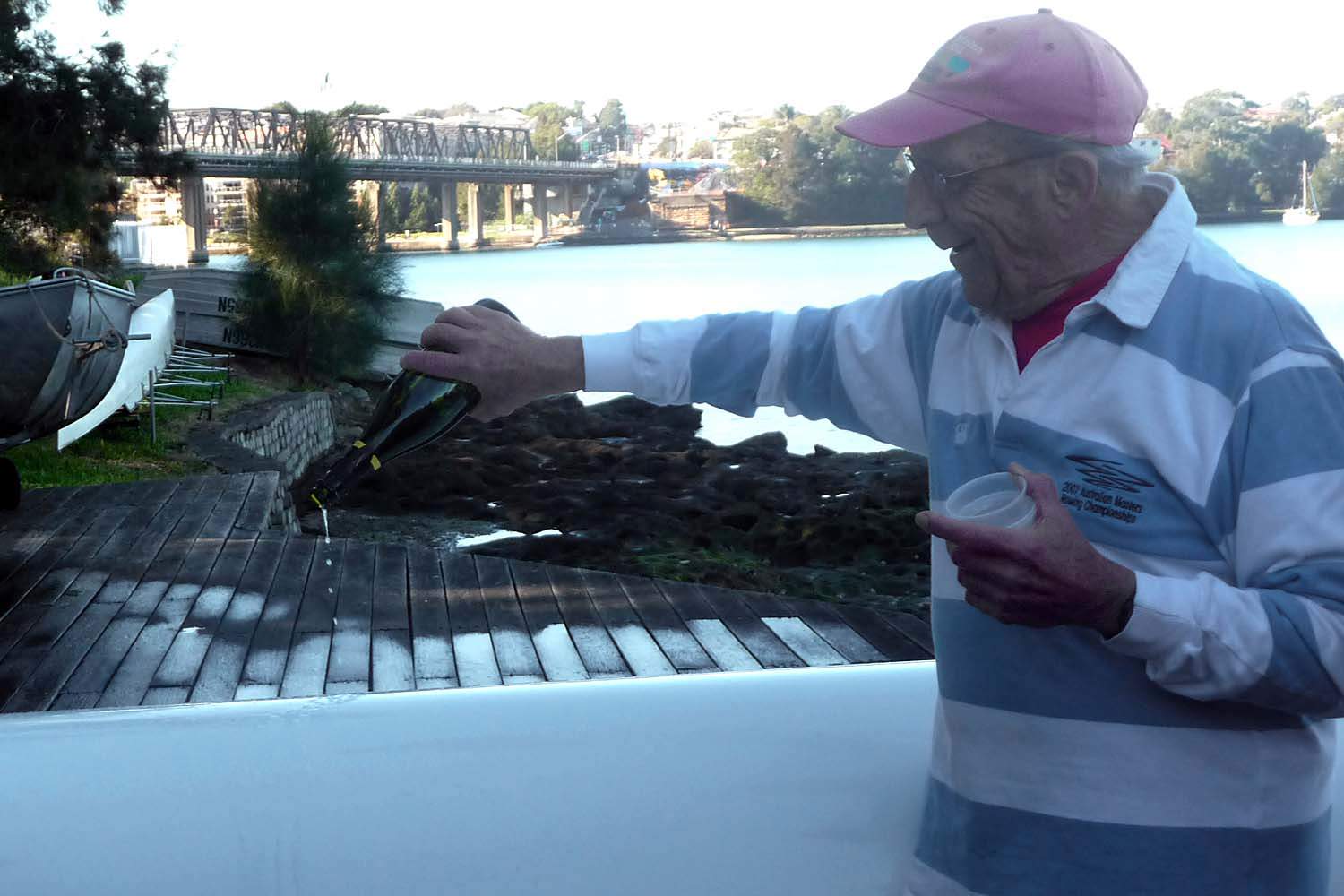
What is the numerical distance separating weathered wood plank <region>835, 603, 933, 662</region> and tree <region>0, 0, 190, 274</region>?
7.68 meters

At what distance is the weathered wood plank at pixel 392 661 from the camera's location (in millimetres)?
2891

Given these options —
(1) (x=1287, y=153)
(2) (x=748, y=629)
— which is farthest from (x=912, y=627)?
(1) (x=1287, y=153)

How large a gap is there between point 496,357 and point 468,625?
2388 millimetres

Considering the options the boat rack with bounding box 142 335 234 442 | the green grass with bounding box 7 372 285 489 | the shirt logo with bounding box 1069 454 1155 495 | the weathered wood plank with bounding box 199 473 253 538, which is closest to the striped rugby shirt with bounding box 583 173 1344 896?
the shirt logo with bounding box 1069 454 1155 495

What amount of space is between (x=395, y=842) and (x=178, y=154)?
1077 cm

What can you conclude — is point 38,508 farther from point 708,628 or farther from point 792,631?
point 792,631

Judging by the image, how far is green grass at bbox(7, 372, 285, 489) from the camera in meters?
6.08

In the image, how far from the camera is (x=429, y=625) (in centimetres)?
335

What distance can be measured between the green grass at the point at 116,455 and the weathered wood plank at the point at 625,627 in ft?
9.35

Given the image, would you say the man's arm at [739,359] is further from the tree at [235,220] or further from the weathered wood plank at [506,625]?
the tree at [235,220]

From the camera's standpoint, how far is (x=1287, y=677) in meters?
0.80

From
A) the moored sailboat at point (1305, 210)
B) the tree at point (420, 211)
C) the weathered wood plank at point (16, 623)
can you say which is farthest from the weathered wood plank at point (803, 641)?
the tree at point (420, 211)

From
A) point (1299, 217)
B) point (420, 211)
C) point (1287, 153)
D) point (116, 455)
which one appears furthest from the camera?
point (420, 211)

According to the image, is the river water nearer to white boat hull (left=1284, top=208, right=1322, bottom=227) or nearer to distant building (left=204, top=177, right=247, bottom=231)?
distant building (left=204, top=177, right=247, bottom=231)
